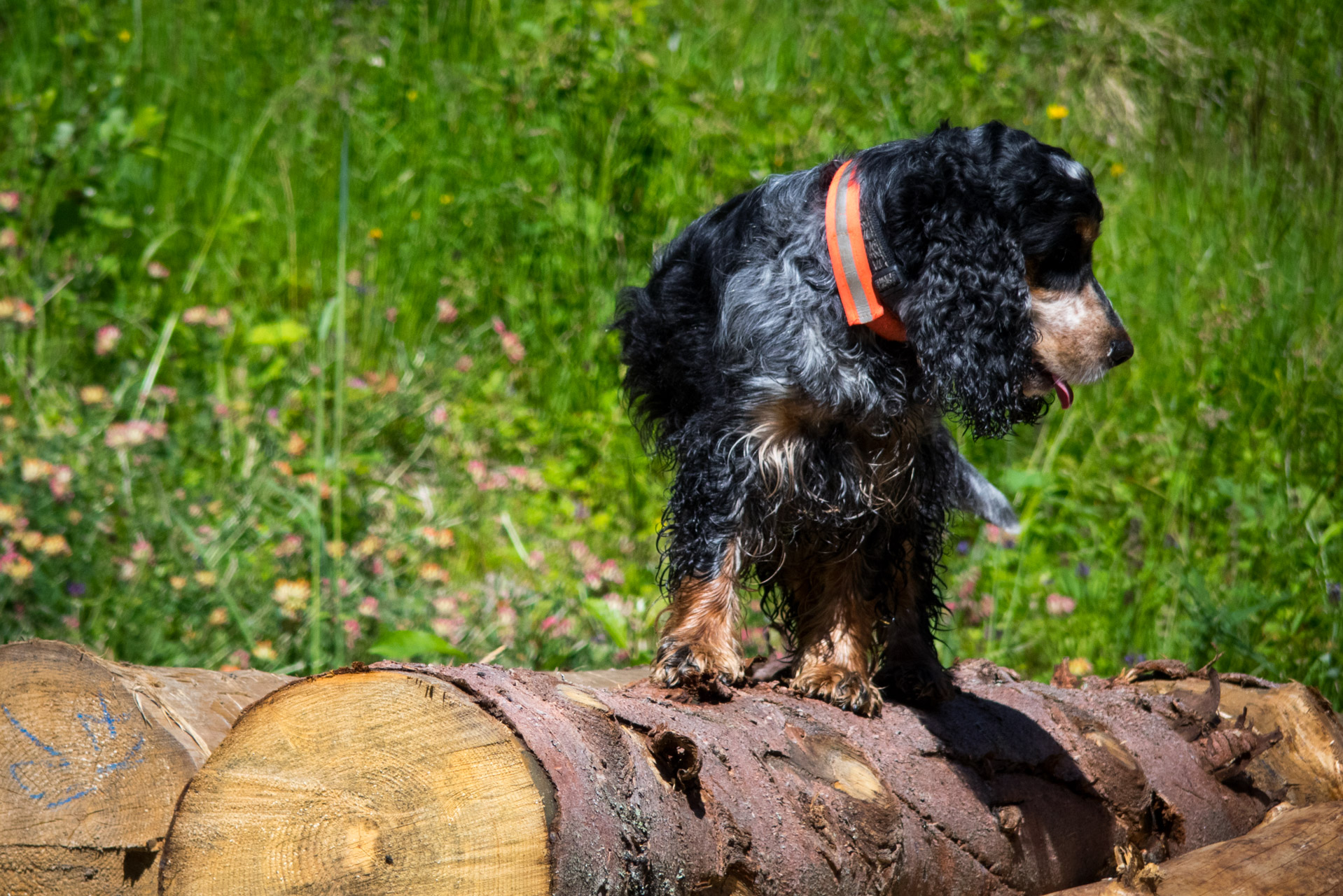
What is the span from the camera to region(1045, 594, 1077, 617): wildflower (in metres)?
4.34

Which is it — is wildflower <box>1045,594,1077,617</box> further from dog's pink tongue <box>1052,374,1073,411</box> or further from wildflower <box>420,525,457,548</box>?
wildflower <box>420,525,457,548</box>

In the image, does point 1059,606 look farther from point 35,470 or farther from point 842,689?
point 35,470

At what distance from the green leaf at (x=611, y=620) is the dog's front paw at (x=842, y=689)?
2.66 ft

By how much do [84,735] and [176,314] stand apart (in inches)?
134

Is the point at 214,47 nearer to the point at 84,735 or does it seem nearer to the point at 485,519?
the point at 485,519

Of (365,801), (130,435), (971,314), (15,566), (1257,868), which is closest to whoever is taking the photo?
(365,801)

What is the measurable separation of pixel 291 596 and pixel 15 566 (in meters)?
0.77

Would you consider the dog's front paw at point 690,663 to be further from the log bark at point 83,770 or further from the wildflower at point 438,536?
the wildflower at point 438,536

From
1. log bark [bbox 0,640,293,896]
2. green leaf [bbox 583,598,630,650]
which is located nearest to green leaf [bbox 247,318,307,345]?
green leaf [bbox 583,598,630,650]

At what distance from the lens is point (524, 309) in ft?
19.5

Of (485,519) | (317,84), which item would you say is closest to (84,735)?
(485,519)

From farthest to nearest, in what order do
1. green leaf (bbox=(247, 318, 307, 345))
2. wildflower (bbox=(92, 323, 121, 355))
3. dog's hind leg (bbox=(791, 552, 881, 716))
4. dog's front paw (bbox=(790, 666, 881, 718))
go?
green leaf (bbox=(247, 318, 307, 345)) → wildflower (bbox=(92, 323, 121, 355)) → dog's hind leg (bbox=(791, 552, 881, 716)) → dog's front paw (bbox=(790, 666, 881, 718))

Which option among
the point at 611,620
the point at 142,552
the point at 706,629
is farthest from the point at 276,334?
the point at 706,629

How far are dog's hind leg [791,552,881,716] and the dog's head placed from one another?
0.59m
